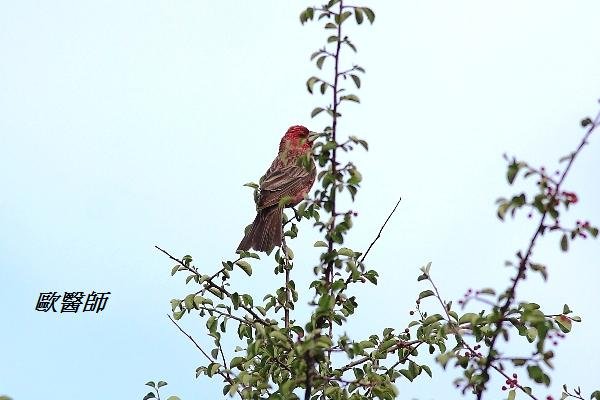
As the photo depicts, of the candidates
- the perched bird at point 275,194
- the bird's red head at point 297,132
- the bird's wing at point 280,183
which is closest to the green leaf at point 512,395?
the perched bird at point 275,194

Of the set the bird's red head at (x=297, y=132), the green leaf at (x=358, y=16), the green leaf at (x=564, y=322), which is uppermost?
the bird's red head at (x=297, y=132)

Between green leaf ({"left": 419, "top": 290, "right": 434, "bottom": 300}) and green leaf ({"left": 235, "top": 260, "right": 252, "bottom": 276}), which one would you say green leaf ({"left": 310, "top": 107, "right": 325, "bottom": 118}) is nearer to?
green leaf ({"left": 419, "top": 290, "right": 434, "bottom": 300})

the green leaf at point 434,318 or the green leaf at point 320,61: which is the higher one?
the green leaf at point 320,61

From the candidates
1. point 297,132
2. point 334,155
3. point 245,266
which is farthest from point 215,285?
point 297,132

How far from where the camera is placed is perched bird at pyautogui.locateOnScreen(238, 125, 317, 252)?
28.3 feet

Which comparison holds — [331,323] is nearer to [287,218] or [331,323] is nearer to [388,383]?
[388,383]

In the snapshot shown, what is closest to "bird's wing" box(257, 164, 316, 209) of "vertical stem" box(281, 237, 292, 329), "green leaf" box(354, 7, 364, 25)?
"vertical stem" box(281, 237, 292, 329)

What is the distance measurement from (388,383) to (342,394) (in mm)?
340

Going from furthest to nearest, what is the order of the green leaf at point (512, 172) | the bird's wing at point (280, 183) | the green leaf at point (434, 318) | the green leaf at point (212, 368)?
A: the bird's wing at point (280, 183) → the green leaf at point (212, 368) → the green leaf at point (434, 318) → the green leaf at point (512, 172)

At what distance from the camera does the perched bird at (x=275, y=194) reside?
28.3ft

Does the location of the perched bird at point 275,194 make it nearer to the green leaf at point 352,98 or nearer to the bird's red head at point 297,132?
the bird's red head at point 297,132

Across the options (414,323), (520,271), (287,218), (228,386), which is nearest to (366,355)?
(414,323)

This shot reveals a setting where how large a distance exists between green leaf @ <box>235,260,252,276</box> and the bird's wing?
5.58ft

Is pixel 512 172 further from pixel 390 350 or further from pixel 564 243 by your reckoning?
pixel 390 350
